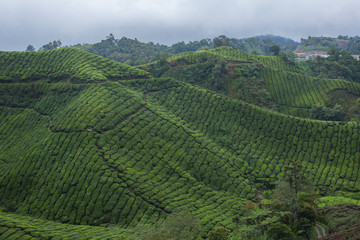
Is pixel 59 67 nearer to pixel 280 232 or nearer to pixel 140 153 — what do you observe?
pixel 140 153

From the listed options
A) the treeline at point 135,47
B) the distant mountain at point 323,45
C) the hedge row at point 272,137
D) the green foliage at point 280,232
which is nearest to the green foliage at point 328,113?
the hedge row at point 272,137

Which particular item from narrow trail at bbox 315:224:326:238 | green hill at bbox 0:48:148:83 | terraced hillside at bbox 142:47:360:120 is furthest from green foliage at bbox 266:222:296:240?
green hill at bbox 0:48:148:83

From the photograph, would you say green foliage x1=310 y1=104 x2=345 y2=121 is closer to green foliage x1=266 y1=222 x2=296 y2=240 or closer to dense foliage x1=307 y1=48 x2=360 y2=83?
dense foliage x1=307 y1=48 x2=360 y2=83

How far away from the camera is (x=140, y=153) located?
39.2 meters

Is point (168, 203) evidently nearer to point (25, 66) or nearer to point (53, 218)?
point (53, 218)

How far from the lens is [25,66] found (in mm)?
57438

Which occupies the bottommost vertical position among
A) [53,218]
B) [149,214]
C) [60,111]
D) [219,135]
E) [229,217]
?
[53,218]

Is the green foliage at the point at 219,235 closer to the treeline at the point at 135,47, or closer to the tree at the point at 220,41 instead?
the tree at the point at 220,41

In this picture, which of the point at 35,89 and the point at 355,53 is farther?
the point at 355,53

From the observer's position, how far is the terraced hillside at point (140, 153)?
31.5m

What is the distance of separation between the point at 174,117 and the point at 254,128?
13.9 meters

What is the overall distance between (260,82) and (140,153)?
1408 inches

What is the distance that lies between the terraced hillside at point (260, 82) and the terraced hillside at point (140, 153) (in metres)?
9.53

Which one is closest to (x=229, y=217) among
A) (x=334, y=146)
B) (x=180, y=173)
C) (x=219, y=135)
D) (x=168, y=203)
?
(x=168, y=203)
